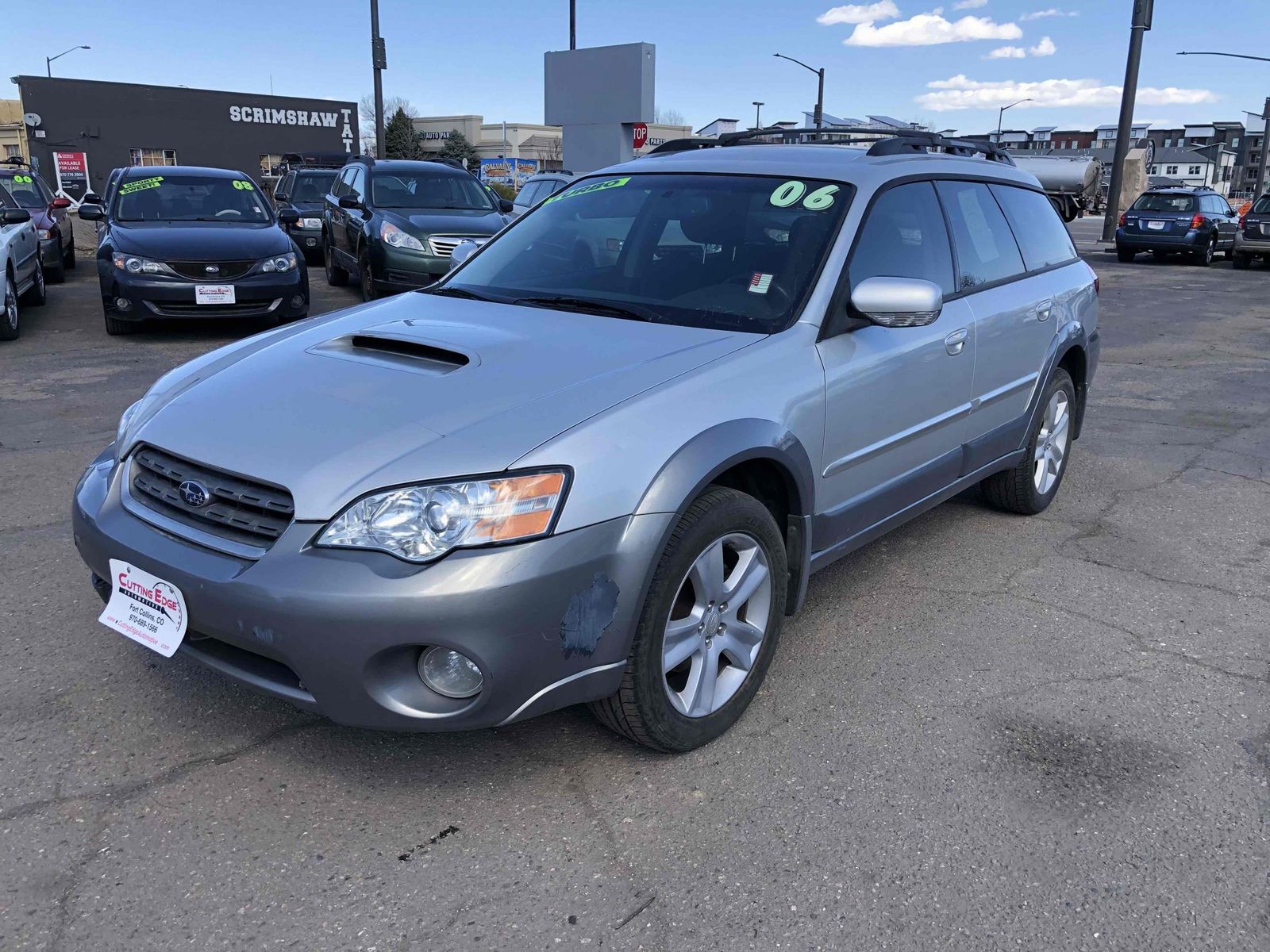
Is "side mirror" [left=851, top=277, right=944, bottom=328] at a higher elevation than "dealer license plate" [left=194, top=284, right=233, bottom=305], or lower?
higher

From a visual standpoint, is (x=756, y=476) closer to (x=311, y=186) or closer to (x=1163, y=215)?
(x=311, y=186)

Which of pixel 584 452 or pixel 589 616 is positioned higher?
pixel 584 452

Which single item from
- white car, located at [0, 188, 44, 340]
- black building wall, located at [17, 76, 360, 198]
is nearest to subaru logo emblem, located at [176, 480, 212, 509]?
white car, located at [0, 188, 44, 340]

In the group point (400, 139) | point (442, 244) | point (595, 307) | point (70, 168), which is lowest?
point (442, 244)

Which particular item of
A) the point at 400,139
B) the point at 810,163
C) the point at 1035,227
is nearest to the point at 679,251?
the point at 810,163

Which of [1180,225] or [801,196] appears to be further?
[1180,225]

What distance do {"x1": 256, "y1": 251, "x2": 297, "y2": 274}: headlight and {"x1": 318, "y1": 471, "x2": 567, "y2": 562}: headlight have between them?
7838 mm

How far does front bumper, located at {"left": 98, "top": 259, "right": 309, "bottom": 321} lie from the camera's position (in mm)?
9102

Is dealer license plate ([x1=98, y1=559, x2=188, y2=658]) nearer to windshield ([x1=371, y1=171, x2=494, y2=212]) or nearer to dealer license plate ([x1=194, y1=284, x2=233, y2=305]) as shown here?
dealer license plate ([x1=194, y1=284, x2=233, y2=305])

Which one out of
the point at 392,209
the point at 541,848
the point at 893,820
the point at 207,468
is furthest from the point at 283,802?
the point at 392,209

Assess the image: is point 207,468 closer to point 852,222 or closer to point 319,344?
point 319,344

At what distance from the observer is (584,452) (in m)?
2.48

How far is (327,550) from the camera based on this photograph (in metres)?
2.38

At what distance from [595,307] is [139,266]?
283 inches
